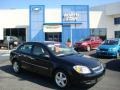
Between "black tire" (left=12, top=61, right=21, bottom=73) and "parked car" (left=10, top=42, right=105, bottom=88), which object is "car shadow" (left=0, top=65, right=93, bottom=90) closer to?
"black tire" (left=12, top=61, right=21, bottom=73)

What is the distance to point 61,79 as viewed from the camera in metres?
9.44

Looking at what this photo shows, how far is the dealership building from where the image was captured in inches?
1570

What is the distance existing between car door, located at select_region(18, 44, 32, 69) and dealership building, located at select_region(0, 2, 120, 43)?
27.6 m

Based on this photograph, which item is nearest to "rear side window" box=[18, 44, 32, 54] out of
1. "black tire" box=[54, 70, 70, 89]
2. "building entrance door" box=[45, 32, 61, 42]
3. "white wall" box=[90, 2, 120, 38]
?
"black tire" box=[54, 70, 70, 89]

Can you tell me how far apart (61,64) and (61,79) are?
0.51 m

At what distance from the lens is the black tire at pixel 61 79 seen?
9.22 metres

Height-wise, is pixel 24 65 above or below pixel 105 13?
below

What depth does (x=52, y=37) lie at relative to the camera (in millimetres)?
41031

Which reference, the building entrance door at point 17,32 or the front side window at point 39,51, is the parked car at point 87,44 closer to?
the building entrance door at point 17,32

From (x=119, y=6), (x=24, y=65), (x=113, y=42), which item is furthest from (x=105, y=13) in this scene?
(x=24, y=65)

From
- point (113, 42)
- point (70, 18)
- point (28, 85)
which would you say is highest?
point (70, 18)

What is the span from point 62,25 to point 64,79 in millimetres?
31156

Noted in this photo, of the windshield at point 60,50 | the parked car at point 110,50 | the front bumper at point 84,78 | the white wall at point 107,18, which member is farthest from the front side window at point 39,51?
the white wall at point 107,18

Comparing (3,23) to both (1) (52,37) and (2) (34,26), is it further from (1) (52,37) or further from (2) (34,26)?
(1) (52,37)
